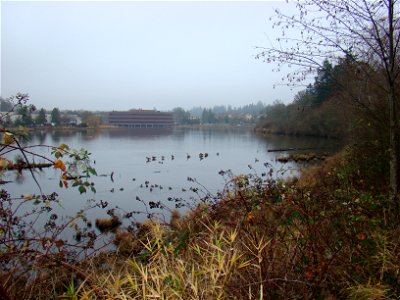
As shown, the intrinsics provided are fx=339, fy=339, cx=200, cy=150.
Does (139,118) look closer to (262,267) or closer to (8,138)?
(262,267)

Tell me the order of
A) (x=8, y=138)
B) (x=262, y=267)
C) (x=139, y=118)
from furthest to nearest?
(x=139, y=118) → (x=262, y=267) → (x=8, y=138)

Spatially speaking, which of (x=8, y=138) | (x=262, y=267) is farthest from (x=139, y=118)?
(x=8, y=138)

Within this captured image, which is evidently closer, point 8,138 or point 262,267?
point 8,138

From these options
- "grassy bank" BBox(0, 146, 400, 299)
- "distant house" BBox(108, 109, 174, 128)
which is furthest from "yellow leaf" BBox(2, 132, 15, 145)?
"distant house" BBox(108, 109, 174, 128)

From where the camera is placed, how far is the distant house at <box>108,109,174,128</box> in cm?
10894

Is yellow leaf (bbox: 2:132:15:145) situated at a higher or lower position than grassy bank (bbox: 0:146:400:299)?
higher

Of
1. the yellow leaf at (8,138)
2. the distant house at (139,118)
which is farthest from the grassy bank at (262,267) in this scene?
the distant house at (139,118)

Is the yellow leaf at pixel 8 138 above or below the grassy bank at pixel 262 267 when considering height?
above

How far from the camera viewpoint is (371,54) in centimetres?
498

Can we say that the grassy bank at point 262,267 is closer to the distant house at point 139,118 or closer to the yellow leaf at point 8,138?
the yellow leaf at point 8,138

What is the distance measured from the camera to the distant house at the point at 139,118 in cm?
10894

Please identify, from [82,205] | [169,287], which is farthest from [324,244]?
[82,205]

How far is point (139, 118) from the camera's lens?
109312 millimetres

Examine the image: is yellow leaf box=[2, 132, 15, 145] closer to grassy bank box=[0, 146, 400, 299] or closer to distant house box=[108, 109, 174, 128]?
grassy bank box=[0, 146, 400, 299]
